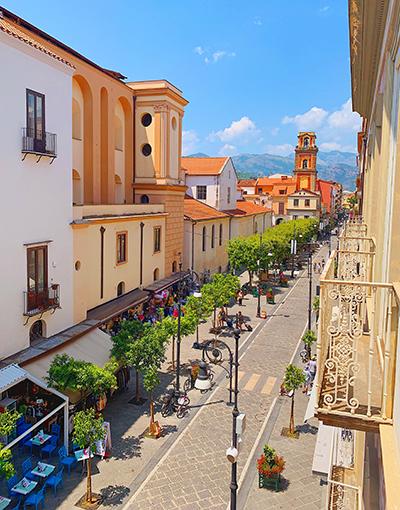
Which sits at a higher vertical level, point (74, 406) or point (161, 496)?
point (74, 406)

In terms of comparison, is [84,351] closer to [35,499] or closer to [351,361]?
[35,499]

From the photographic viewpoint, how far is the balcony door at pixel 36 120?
14.8 metres

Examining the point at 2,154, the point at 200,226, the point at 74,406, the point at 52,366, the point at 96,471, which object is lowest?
the point at 96,471

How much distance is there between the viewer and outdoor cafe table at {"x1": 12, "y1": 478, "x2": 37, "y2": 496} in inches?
429

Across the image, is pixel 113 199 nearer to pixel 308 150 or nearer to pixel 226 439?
pixel 226 439

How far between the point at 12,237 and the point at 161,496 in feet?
28.4

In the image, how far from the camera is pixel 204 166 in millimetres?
46156

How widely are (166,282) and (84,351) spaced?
39.9 feet

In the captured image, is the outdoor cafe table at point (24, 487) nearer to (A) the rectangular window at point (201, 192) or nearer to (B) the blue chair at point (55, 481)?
(B) the blue chair at point (55, 481)

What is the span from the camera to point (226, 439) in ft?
47.2

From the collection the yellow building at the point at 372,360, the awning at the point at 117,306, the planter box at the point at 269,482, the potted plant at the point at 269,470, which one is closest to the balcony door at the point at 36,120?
the awning at the point at 117,306

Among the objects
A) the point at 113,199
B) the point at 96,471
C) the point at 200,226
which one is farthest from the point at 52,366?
the point at 200,226

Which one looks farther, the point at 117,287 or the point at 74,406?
the point at 117,287

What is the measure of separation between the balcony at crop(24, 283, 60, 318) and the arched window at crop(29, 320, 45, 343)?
63 centimetres
